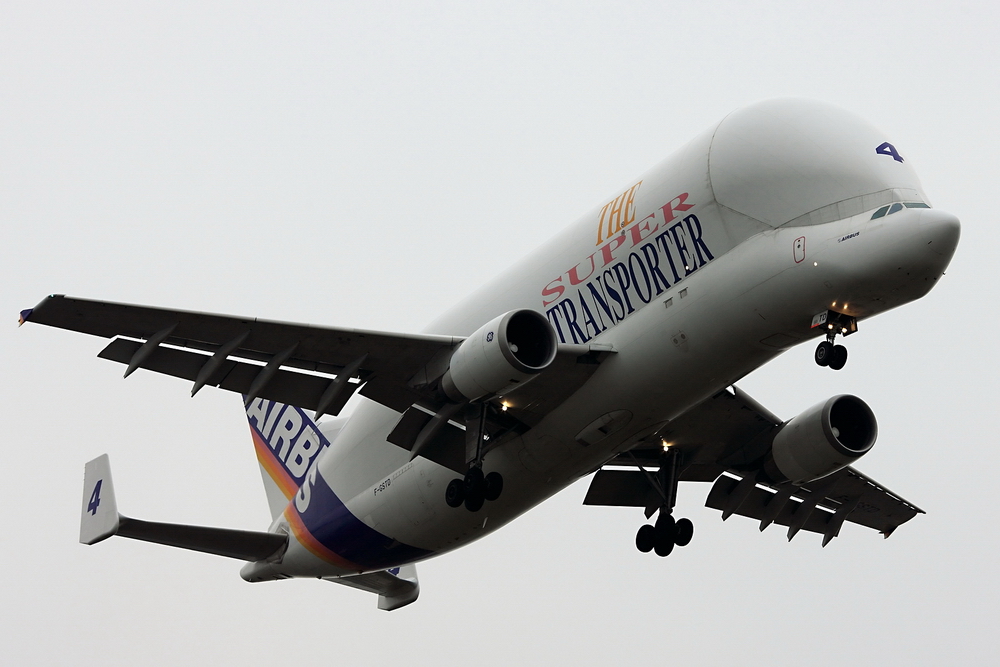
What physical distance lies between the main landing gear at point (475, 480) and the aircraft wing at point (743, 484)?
496 cm

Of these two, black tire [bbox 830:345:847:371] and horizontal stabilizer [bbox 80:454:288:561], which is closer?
black tire [bbox 830:345:847:371]

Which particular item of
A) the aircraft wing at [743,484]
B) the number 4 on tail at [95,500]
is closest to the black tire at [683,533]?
the aircraft wing at [743,484]

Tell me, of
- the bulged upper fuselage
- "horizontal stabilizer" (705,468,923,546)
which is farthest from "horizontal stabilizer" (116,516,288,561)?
"horizontal stabilizer" (705,468,923,546)

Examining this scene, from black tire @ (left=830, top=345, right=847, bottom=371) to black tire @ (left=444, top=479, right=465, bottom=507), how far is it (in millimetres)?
6873

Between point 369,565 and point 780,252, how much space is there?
1216 cm

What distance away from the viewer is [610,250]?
19766 mm

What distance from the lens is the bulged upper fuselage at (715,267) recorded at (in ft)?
56.7

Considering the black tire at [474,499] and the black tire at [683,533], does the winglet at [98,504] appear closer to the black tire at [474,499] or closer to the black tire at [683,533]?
the black tire at [474,499]

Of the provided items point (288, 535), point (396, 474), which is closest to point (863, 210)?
point (396, 474)

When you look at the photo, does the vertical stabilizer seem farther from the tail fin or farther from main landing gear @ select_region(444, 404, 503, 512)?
main landing gear @ select_region(444, 404, 503, 512)

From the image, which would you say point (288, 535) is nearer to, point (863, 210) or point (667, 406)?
point (667, 406)

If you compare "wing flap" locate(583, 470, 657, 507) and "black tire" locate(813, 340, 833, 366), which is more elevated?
"black tire" locate(813, 340, 833, 366)

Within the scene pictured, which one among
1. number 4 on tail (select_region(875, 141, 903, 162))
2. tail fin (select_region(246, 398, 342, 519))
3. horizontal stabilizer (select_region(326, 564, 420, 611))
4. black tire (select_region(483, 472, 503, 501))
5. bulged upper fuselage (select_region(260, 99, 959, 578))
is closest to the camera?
bulged upper fuselage (select_region(260, 99, 959, 578))

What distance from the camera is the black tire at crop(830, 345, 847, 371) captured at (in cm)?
1761
